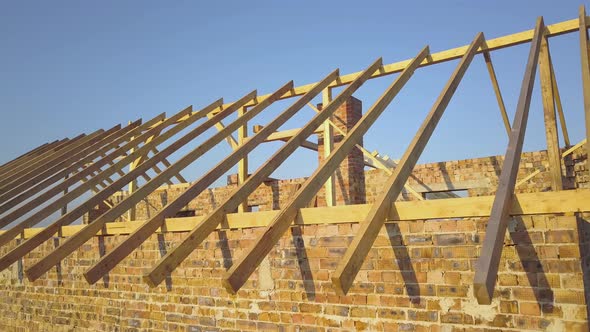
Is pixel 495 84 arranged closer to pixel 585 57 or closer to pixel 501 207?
pixel 585 57

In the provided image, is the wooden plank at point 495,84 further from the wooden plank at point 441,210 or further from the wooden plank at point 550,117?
the wooden plank at point 441,210

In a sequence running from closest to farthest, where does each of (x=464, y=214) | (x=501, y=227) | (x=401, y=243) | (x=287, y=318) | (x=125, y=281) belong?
1. (x=501, y=227)
2. (x=464, y=214)
3. (x=401, y=243)
4. (x=287, y=318)
5. (x=125, y=281)

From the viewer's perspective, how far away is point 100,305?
5617mm

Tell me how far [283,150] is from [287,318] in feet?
5.68

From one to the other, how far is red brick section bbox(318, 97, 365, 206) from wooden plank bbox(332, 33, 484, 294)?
3256mm

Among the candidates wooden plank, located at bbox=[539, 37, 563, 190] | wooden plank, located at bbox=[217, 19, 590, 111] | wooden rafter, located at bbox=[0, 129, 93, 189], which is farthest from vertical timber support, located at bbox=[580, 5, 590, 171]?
wooden rafter, located at bbox=[0, 129, 93, 189]

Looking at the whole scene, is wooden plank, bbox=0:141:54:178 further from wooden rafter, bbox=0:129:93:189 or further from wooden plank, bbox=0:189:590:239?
wooden plank, bbox=0:189:590:239

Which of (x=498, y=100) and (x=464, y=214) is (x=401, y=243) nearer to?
(x=464, y=214)

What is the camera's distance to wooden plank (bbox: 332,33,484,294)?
8.61ft

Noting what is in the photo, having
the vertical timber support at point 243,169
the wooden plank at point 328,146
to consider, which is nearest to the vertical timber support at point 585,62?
the wooden plank at point 328,146

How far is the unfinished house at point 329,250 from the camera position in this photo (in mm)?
3062

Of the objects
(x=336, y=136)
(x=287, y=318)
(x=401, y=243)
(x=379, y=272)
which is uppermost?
(x=336, y=136)

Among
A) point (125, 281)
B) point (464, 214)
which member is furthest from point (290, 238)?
Result: point (125, 281)

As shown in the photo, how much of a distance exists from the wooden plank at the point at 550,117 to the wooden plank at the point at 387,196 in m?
1.03
